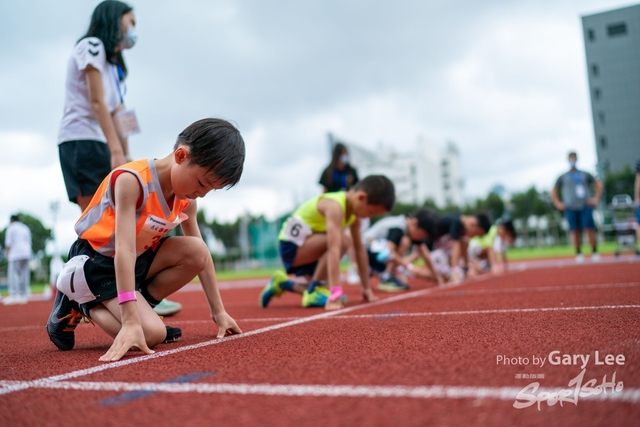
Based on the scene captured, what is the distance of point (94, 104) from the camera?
3824 millimetres

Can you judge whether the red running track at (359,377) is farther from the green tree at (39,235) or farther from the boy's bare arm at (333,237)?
the green tree at (39,235)

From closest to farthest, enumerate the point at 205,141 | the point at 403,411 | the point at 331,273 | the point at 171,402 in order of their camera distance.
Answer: the point at 403,411 → the point at 171,402 → the point at 205,141 → the point at 331,273

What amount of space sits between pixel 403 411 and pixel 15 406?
3.51ft

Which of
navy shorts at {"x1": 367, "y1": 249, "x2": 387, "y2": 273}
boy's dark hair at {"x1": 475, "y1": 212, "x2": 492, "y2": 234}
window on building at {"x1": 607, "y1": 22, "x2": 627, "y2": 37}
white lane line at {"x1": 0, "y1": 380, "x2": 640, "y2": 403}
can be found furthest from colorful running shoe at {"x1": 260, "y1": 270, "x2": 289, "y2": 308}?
window on building at {"x1": 607, "y1": 22, "x2": 627, "y2": 37}

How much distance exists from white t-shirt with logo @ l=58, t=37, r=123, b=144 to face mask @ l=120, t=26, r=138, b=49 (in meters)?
0.18

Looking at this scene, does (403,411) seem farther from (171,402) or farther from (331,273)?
(331,273)

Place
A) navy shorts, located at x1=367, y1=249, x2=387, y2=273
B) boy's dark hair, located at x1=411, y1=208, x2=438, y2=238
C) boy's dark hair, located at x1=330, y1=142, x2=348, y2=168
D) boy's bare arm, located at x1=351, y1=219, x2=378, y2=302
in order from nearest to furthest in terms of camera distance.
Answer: boy's bare arm, located at x1=351, y1=219, x2=378, y2=302
boy's dark hair, located at x1=330, y1=142, x2=348, y2=168
boy's dark hair, located at x1=411, y1=208, x2=438, y2=238
navy shorts, located at x1=367, y1=249, x2=387, y2=273

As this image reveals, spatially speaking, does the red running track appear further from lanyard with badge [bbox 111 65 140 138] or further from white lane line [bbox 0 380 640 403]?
lanyard with badge [bbox 111 65 140 138]

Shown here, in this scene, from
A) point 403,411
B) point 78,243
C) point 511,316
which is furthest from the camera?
point 511,316

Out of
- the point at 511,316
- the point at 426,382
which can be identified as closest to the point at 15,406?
the point at 426,382

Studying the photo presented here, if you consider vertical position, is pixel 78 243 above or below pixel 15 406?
above

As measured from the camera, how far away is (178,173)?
2480 mm

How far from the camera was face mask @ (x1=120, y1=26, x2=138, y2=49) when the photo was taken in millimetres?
4043

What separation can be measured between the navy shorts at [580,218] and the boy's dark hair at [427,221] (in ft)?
15.7
